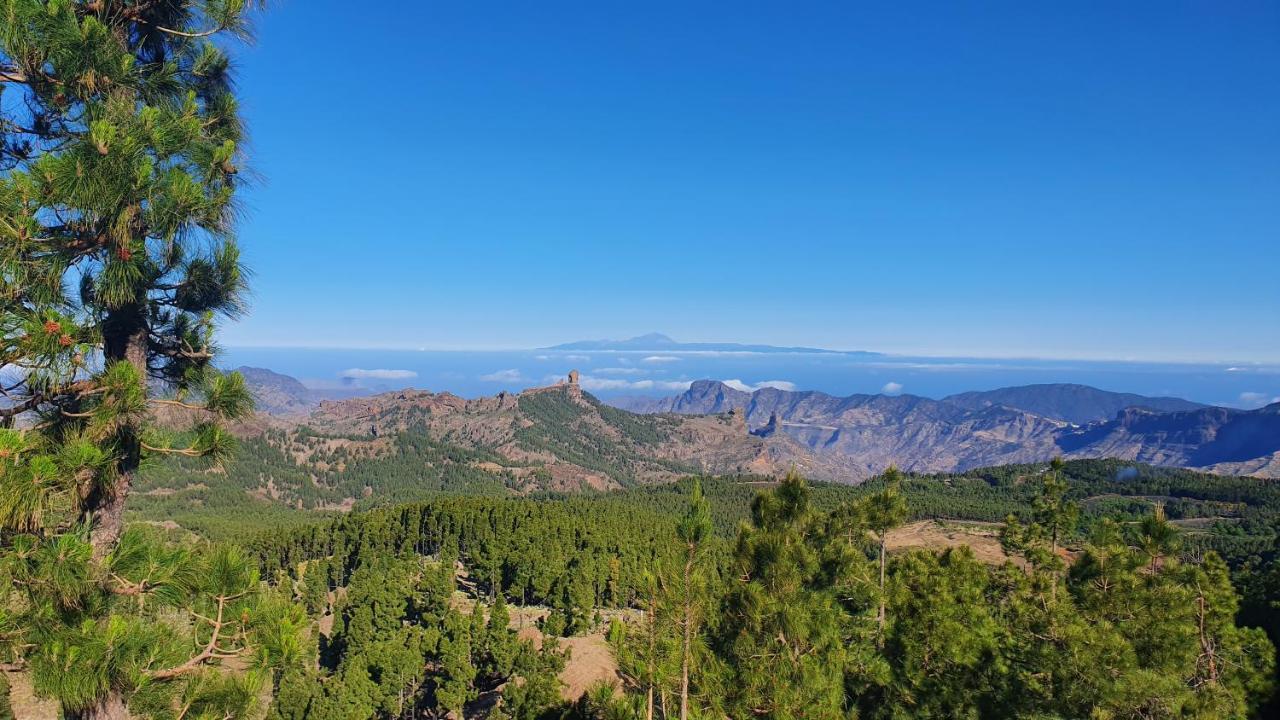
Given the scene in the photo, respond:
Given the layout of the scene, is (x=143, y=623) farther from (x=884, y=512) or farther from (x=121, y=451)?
(x=884, y=512)

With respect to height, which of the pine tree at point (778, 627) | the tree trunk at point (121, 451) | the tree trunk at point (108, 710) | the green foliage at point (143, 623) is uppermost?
the tree trunk at point (121, 451)

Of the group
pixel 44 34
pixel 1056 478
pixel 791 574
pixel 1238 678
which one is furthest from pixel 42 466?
pixel 1056 478

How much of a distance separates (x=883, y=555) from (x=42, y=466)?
23836 mm

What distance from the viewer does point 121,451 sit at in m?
6.32

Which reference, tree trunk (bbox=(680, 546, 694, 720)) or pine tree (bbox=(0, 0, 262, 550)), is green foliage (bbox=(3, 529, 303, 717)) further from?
tree trunk (bbox=(680, 546, 694, 720))

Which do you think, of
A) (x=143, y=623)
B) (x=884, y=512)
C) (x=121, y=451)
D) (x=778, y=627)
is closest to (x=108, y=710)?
(x=143, y=623)

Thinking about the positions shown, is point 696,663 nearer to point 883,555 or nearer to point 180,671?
point 180,671

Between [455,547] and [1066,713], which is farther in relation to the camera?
[455,547]

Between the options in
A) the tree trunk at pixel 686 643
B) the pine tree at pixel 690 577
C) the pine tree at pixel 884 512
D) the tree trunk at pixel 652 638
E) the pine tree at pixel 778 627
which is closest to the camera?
the pine tree at pixel 690 577

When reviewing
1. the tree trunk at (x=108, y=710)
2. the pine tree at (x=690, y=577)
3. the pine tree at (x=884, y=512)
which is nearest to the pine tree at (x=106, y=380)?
the tree trunk at (x=108, y=710)

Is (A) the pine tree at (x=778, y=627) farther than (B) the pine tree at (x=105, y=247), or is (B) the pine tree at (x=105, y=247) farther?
(A) the pine tree at (x=778, y=627)

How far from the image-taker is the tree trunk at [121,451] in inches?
248

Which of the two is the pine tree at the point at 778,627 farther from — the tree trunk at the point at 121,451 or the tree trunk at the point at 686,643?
the tree trunk at the point at 121,451

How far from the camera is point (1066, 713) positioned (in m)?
12.5
